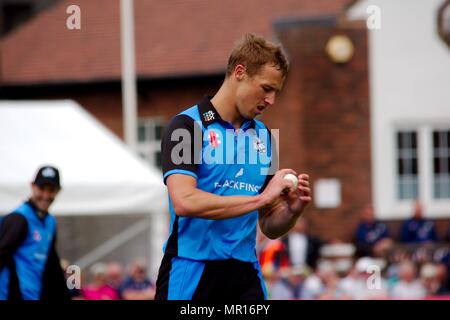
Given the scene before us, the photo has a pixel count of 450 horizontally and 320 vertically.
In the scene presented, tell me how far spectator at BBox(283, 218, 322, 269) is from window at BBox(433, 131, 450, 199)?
4781 mm

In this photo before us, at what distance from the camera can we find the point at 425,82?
23.1 metres

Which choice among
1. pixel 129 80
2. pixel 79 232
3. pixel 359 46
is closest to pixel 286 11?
pixel 359 46

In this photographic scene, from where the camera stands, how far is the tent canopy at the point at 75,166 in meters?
13.5

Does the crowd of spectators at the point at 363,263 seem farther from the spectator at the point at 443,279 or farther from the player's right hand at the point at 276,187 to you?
the player's right hand at the point at 276,187

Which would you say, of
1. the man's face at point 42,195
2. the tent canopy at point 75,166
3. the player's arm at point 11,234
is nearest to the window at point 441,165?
the tent canopy at point 75,166

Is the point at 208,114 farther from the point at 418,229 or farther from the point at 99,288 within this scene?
the point at 418,229

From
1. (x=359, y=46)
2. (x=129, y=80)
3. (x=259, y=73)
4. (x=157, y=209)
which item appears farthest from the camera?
(x=359, y=46)

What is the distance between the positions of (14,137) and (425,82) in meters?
11.1

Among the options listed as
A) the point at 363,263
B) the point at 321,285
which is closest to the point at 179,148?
the point at 321,285

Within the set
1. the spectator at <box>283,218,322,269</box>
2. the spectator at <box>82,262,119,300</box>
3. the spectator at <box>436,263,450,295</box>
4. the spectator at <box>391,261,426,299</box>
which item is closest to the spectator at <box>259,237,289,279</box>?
the spectator at <box>283,218,322,269</box>

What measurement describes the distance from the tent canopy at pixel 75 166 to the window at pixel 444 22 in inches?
391

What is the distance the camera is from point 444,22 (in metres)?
22.7

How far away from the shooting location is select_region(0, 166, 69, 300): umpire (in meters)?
7.71

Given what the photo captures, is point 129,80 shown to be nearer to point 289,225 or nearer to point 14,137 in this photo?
point 14,137
